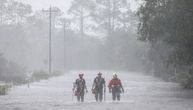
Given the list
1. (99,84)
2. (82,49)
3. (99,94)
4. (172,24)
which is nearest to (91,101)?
(99,94)

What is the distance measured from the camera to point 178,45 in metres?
40.3

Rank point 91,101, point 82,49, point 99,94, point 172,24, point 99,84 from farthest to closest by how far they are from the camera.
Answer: point 82,49 < point 172,24 < point 91,101 < point 99,94 < point 99,84

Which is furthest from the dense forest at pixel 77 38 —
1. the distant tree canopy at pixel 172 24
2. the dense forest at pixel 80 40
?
the distant tree canopy at pixel 172 24

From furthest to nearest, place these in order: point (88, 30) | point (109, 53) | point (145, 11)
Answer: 1. point (88, 30)
2. point (109, 53)
3. point (145, 11)

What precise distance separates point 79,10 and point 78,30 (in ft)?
19.9

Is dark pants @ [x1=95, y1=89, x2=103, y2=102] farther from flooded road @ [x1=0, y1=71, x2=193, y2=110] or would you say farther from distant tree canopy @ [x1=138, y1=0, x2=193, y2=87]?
distant tree canopy @ [x1=138, y1=0, x2=193, y2=87]

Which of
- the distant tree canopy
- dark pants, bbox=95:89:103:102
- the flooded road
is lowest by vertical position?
the flooded road

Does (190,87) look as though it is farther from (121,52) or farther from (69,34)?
(69,34)

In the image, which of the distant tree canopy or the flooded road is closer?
the flooded road

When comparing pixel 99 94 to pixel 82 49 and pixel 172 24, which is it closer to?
pixel 172 24

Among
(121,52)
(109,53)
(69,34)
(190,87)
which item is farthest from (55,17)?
(190,87)

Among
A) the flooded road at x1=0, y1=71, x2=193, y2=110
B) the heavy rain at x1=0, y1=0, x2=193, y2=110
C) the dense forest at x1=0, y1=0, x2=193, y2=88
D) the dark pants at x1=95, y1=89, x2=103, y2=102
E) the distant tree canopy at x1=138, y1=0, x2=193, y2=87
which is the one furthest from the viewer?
the dense forest at x1=0, y1=0, x2=193, y2=88

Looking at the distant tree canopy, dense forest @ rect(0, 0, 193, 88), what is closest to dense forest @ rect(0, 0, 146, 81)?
dense forest @ rect(0, 0, 193, 88)

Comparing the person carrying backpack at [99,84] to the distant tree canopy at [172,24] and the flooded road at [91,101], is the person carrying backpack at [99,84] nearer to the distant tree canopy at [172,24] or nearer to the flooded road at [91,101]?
the flooded road at [91,101]
